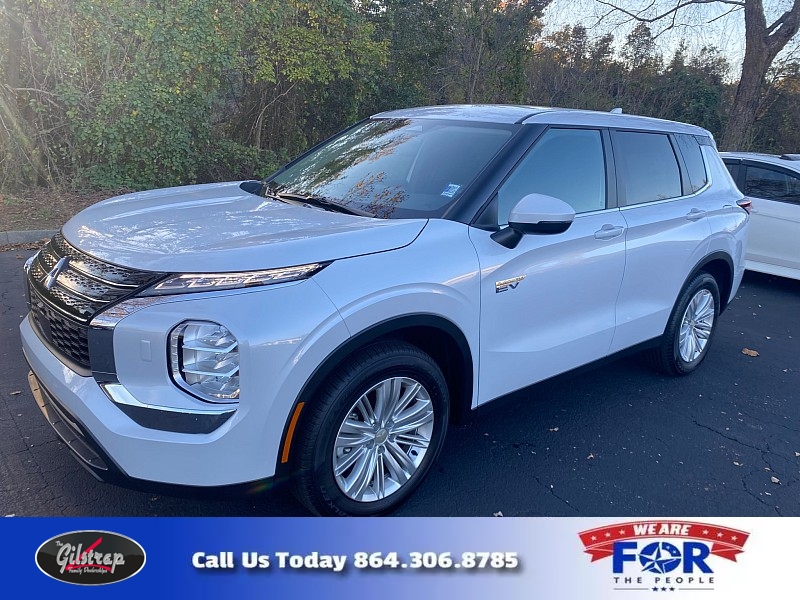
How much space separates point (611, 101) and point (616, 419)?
17467mm

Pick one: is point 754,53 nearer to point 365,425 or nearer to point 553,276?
point 553,276

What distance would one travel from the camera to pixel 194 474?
7.41ft

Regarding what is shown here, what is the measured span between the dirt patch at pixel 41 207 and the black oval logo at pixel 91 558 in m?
6.88

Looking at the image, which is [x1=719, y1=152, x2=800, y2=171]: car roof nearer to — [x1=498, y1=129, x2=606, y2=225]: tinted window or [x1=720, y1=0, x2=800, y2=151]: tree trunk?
[x1=498, y1=129, x2=606, y2=225]: tinted window

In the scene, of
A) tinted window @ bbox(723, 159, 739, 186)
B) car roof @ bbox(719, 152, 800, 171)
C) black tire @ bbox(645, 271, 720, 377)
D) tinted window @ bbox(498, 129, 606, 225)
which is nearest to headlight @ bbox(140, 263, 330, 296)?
tinted window @ bbox(498, 129, 606, 225)

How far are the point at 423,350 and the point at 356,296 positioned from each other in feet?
1.95

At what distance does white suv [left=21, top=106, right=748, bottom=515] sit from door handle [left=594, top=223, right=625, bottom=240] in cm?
1

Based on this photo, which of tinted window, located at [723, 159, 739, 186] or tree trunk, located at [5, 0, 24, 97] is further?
tree trunk, located at [5, 0, 24, 97]

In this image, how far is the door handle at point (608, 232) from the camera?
11.8 ft

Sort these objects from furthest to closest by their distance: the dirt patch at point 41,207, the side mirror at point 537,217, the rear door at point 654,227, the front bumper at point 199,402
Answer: the dirt patch at point 41,207, the rear door at point 654,227, the side mirror at point 537,217, the front bumper at point 199,402

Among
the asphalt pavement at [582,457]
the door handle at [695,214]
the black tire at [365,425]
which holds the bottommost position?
the asphalt pavement at [582,457]

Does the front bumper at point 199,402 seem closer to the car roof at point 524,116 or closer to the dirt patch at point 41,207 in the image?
the car roof at point 524,116

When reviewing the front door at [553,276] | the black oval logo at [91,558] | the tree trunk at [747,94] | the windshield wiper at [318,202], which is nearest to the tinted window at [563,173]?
the front door at [553,276]

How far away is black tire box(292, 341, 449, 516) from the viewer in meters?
2.48
